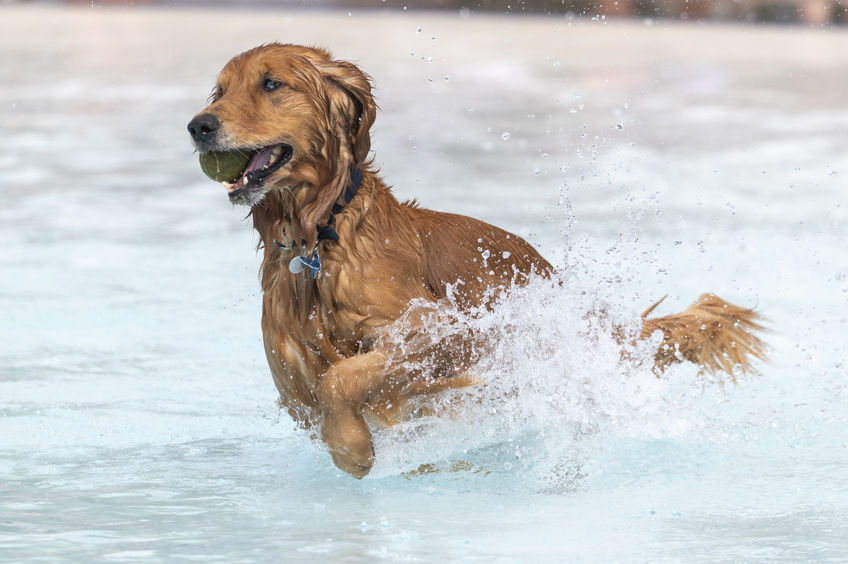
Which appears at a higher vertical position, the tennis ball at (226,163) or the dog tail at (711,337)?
the tennis ball at (226,163)

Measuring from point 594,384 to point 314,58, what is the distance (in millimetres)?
1614

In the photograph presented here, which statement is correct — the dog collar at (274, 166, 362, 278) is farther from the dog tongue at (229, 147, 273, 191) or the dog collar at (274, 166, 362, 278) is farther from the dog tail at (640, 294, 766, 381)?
the dog tail at (640, 294, 766, 381)

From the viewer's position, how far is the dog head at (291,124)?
3900mm

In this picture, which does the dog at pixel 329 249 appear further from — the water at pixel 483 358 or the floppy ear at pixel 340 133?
the water at pixel 483 358

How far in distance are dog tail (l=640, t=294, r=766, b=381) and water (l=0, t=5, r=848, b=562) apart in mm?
169

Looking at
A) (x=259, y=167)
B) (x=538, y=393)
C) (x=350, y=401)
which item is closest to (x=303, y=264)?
(x=259, y=167)

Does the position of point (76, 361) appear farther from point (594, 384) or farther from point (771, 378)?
point (771, 378)

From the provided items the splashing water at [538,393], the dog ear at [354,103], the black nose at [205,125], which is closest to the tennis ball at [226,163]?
the black nose at [205,125]

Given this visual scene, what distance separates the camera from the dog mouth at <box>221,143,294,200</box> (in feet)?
12.8

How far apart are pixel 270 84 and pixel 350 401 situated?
3.28ft

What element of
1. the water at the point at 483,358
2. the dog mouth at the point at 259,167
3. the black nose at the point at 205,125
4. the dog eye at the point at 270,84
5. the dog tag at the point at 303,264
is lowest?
the water at the point at 483,358

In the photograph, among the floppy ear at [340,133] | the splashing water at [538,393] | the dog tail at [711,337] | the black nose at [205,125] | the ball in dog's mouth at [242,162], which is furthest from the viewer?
the dog tail at [711,337]

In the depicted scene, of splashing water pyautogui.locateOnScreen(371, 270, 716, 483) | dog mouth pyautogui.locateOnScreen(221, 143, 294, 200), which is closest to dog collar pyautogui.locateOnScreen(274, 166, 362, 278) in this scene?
dog mouth pyautogui.locateOnScreen(221, 143, 294, 200)

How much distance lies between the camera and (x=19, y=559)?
360 cm
